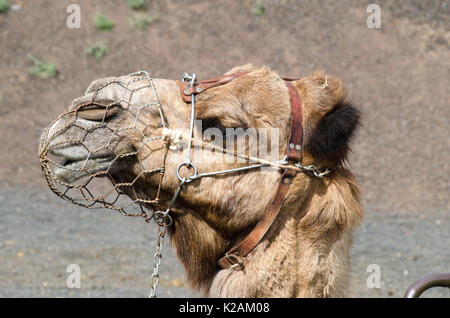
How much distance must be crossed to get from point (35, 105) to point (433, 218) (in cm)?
954

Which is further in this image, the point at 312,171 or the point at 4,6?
the point at 4,6

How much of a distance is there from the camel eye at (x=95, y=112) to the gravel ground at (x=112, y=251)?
18.8 feet

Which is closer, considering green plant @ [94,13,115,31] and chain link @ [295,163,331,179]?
chain link @ [295,163,331,179]

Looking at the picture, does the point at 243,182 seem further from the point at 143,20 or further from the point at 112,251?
the point at 143,20

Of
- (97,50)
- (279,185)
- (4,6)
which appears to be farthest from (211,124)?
(4,6)

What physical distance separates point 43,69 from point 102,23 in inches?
77.2

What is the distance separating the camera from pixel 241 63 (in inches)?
587

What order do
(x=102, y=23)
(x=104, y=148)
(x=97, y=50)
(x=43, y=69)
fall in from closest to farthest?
(x=104, y=148)
(x=43, y=69)
(x=97, y=50)
(x=102, y=23)

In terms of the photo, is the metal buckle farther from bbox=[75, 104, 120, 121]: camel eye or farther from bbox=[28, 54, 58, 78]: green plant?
bbox=[28, 54, 58, 78]: green plant

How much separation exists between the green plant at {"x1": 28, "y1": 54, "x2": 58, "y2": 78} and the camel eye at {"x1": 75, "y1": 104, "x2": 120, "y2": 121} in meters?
12.7

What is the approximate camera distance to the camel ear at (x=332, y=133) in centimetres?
333

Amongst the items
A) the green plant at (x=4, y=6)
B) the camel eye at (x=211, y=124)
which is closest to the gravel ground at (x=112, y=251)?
the camel eye at (x=211, y=124)

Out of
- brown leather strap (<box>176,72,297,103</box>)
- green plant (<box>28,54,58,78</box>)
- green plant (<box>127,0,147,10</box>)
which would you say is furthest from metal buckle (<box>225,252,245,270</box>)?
green plant (<box>127,0,147,10</box>)

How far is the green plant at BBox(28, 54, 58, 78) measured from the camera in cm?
1521
